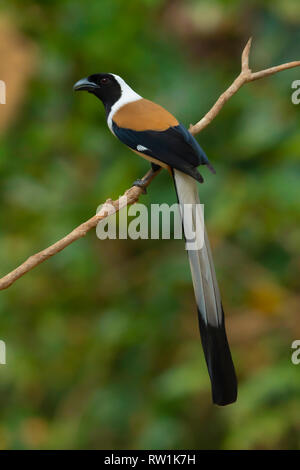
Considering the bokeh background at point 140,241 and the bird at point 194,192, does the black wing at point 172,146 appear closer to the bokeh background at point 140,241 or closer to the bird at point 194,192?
the bird at point 194,192

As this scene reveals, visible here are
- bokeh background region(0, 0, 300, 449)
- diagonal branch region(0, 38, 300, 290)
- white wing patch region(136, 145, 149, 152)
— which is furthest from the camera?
bokeh background region(0, 0, 300, 449)

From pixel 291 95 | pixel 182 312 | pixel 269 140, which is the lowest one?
pixel 182 312

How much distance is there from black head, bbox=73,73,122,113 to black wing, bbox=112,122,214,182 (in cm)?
14

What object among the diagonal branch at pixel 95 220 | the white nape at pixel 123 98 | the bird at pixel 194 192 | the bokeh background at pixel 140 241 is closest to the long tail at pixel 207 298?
the bird at pixel 194 192

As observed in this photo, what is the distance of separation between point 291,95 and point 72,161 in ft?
3.83

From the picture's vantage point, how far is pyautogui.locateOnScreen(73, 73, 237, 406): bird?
3.56ft

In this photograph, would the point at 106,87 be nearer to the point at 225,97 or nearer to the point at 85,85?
the point at 85,85

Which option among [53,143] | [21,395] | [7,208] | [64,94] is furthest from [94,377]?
[64,94]

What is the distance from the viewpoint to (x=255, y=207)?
278cm

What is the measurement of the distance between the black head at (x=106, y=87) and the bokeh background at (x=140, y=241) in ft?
4.10

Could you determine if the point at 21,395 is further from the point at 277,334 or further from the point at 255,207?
the point at 255,207

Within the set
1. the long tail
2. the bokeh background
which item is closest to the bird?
the long tail

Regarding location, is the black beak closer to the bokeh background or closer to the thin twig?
the thin twig

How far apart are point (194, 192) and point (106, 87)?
1.13 ft
